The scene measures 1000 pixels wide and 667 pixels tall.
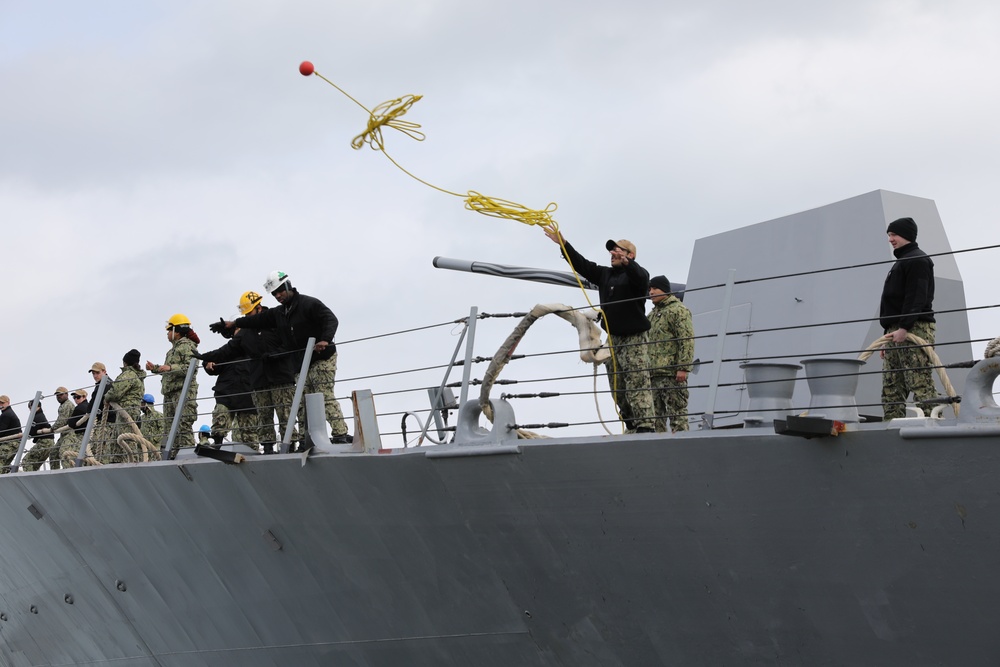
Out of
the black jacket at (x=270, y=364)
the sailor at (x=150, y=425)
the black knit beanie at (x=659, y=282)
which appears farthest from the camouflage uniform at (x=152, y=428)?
the black knit beanie at (x=659, y=282)

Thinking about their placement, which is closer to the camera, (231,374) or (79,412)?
(231,374)

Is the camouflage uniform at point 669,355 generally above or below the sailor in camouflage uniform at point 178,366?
below

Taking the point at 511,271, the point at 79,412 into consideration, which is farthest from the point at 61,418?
the point at 511,271

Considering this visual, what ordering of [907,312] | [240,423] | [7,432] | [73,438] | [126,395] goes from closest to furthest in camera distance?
[907,312] → [240,423] → [126,395] → [73,438] → [7,432]

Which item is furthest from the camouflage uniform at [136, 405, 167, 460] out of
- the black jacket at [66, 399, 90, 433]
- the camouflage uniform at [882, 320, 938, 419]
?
the camouflage uniform at [882, 320, 938, 419]

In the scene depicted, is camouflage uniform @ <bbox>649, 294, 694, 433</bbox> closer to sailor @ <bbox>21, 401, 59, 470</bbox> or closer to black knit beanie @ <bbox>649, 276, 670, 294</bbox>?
black knit beanie @ <bbox>649, 276, 670, 294</bbox>

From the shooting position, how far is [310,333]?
9.18 m

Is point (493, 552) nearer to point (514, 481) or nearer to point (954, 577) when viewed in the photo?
point (514, 481)

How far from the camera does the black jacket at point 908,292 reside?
6.47 meters

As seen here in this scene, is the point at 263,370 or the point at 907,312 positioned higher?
the point at 263,370

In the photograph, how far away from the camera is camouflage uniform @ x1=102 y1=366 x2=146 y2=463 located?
11.2 m

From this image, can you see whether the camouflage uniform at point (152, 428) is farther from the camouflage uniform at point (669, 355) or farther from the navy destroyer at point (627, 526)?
the camouflage uniform at point (669, 355)

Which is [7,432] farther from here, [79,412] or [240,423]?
[240,423]

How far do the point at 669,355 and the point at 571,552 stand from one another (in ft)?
5.27
